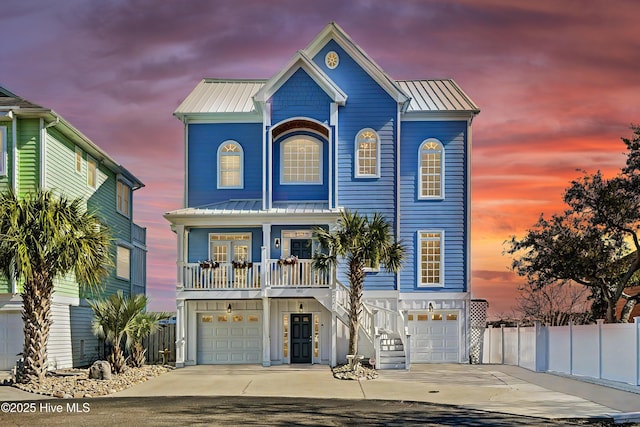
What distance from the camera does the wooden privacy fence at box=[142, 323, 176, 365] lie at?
3419 cm

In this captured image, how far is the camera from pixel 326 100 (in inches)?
1345

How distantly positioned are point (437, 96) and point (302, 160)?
6.49 meters

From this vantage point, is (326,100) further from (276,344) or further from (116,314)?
(116,314)

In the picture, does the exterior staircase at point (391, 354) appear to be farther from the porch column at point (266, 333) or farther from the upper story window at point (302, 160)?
the upper story window at point (302, 160)

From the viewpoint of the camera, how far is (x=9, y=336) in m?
29.5

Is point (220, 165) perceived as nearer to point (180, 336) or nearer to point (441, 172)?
point (180, 336)

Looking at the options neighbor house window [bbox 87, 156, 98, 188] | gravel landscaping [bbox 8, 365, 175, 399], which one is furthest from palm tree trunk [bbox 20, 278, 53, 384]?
neighbor house window [bbox 87, 156, 98, 188]

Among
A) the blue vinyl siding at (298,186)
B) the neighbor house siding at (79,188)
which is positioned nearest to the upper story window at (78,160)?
the neighbor house siding at (79,188)

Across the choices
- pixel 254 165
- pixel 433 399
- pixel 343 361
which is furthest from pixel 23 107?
pixel 433 399

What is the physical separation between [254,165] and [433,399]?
53.5ft

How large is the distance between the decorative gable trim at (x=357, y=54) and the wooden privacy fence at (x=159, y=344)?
1234cm

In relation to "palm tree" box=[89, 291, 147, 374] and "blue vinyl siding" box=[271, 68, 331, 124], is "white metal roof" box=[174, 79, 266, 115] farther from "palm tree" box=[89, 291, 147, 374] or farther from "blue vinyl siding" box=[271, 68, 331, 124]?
"palm tree" box=[89, 291, 147, 374]

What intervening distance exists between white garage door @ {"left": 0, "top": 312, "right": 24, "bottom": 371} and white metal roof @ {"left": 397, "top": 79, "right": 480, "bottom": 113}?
16.7 m

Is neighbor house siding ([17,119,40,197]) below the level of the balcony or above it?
above
